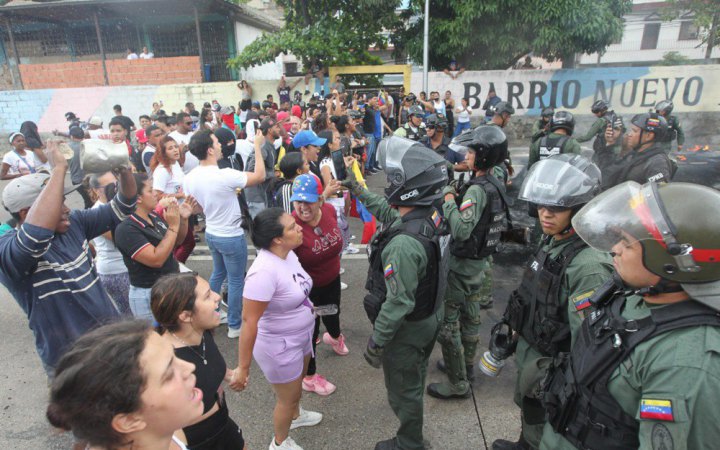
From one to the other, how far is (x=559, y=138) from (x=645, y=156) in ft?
3.25

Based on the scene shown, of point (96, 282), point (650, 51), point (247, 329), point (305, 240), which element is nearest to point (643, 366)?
point (247, 329)

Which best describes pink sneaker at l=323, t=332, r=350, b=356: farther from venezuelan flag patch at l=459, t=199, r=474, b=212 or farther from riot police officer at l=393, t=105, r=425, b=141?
riot police officer at l=393, t=105, r=425, b=141

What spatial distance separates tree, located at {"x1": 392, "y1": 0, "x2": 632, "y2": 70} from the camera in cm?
1348

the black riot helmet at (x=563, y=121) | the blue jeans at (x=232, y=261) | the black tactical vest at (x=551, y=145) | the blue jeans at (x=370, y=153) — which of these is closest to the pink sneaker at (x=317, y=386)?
the blue jeans at (x=232, y=261)

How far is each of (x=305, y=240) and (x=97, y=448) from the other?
7.07ft

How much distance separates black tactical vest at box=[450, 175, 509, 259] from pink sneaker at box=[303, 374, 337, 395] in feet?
4.87

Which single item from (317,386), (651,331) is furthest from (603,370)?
(317,386)

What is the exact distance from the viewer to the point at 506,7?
13.9 m

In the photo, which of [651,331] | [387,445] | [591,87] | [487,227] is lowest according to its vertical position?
[387,445]

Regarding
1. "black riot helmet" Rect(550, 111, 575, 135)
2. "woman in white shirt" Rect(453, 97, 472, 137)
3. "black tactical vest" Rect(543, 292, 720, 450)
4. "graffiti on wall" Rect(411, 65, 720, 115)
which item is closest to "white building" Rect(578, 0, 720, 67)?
"graffiti on wall" Rect(411, 65, 720, 115)

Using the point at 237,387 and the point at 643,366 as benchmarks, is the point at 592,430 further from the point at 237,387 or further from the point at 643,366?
the point at 237,387

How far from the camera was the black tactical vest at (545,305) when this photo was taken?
216cm

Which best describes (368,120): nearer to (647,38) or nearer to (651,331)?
(651,331)

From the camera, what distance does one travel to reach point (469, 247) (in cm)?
328
